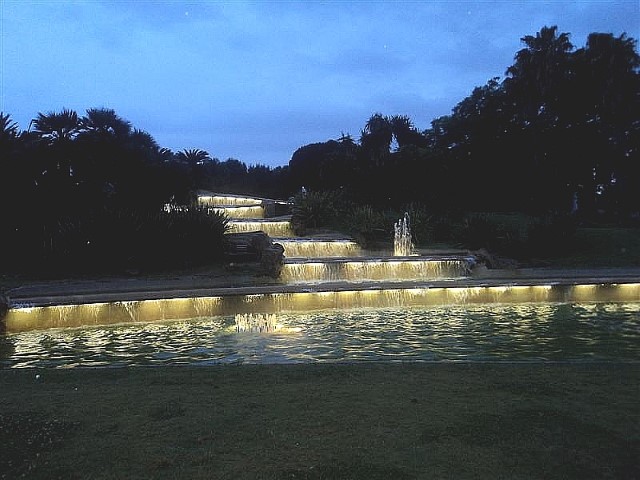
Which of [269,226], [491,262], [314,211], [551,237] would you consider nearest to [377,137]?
[314,211]

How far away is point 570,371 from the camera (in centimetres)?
496

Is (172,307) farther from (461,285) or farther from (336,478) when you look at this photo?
(336,478)

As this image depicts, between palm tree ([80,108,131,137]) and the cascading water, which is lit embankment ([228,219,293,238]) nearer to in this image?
the cascading water

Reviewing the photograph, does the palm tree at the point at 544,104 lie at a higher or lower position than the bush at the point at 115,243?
higher

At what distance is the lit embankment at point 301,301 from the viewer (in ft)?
31.6

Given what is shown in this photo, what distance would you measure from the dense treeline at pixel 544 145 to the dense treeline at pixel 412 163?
0.25 feet

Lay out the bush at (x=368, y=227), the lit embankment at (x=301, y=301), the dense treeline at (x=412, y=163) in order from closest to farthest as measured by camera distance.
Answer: the lit embankment at (x=301, y=301), the dense treeline at (x=412, y=163), the bush at (x=368, y=227)

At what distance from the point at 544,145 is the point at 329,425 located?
3360 centimetres

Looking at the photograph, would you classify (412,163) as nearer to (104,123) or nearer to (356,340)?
(104,123)

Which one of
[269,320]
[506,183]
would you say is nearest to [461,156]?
[506,183]

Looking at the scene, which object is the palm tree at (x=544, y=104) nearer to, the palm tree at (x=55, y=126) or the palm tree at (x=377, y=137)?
the palm tree at (x=377, y=137)

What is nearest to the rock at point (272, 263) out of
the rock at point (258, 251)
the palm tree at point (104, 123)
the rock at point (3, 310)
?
the rock at point (258, 251)

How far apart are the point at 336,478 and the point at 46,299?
8.72 meters

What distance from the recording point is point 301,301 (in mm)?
10891
